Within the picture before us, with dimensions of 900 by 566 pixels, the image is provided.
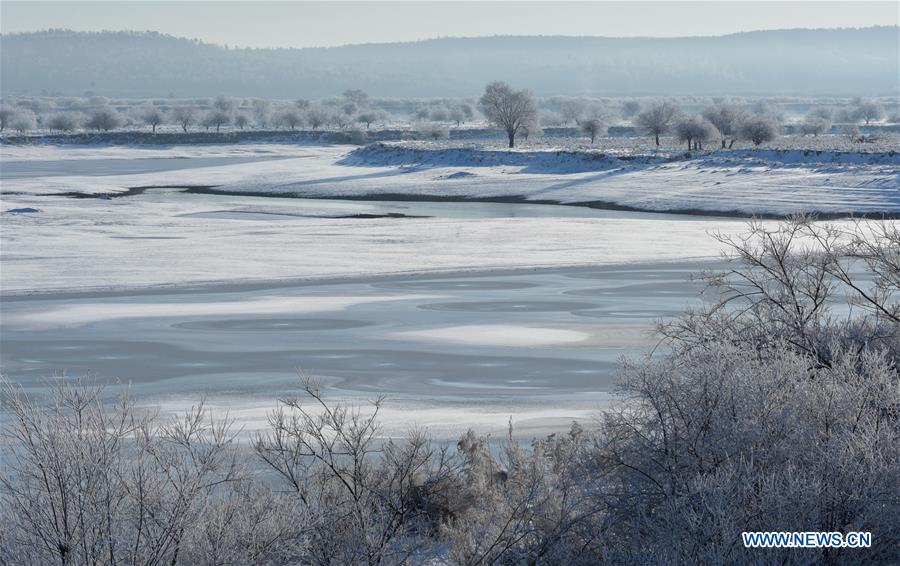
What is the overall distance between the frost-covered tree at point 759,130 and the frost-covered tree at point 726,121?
957 mm

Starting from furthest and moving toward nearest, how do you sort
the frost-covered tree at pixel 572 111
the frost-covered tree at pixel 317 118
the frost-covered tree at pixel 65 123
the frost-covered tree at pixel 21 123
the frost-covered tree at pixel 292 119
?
the frost-covered tree at pixel 572 111 < the frost-covered tree at pixel 317 118 < the frost-covered tree at pixel 292 119 < the frost-covered tree at pixel 21 123 < the frost-covered tree at pixel 65 123

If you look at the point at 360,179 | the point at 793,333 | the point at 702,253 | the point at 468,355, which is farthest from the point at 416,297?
the point at 360,179

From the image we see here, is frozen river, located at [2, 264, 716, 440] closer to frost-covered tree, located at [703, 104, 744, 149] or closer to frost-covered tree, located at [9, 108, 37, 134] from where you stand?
frost-covered tree, located at [703, 104, 744, 149]

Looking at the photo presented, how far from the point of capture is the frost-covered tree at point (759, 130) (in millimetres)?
67312

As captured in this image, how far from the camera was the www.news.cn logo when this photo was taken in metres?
8.64

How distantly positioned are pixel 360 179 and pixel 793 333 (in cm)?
4776

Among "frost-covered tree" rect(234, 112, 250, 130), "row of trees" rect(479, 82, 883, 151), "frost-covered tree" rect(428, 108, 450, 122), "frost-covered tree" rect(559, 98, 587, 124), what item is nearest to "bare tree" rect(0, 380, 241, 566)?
"row of trees" rect(479, 82, 883, 151)

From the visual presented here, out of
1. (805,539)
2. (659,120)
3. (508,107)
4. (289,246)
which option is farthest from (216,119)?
(805,539)

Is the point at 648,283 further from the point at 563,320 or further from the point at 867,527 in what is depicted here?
the point at 867,527

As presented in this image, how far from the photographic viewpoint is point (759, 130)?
221 ft

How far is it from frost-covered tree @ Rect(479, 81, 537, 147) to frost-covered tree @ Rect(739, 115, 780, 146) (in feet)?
58.0

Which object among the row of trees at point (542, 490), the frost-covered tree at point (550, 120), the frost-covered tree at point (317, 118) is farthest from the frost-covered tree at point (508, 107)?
the row of trees at point (542, 490)

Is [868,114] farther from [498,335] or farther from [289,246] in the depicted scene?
[498,335]

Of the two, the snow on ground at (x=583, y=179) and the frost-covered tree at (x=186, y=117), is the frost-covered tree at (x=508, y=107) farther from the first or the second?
the frost-covered tree at (x=186, y=117)
